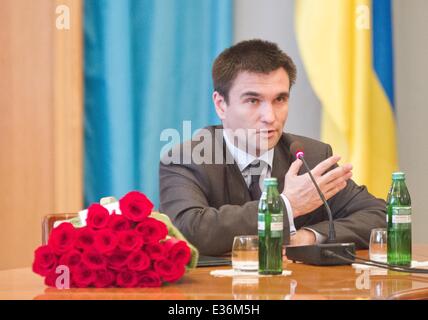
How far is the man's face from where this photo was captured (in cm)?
264

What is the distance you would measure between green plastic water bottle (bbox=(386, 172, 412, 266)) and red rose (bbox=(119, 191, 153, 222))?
26.9 inches

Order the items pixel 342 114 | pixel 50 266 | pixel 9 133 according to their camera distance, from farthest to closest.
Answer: pixel 342 114 < pixel 9 133 < pixel 50 266

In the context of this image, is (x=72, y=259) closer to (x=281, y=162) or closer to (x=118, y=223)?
(x=118, y=223)

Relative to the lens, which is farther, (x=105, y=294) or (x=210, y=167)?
(x=210, y=167)

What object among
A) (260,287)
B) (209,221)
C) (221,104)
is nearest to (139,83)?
(221,104)

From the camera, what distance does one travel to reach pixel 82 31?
10.8 feet

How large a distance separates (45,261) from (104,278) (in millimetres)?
133

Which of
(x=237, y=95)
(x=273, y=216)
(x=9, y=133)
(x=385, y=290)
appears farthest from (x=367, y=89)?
(x=385, y=290)

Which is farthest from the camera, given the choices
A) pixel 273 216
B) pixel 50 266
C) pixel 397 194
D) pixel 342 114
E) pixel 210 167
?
pixel 342 114

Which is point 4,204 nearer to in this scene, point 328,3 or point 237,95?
point 237,95

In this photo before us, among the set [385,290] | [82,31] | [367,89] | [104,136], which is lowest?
[385,290]

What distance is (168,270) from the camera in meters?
1.55

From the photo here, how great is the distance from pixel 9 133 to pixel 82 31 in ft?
1.82

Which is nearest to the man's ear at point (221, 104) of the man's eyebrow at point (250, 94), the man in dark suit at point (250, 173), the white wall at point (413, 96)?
the man in dark suit at point (250, 173)
